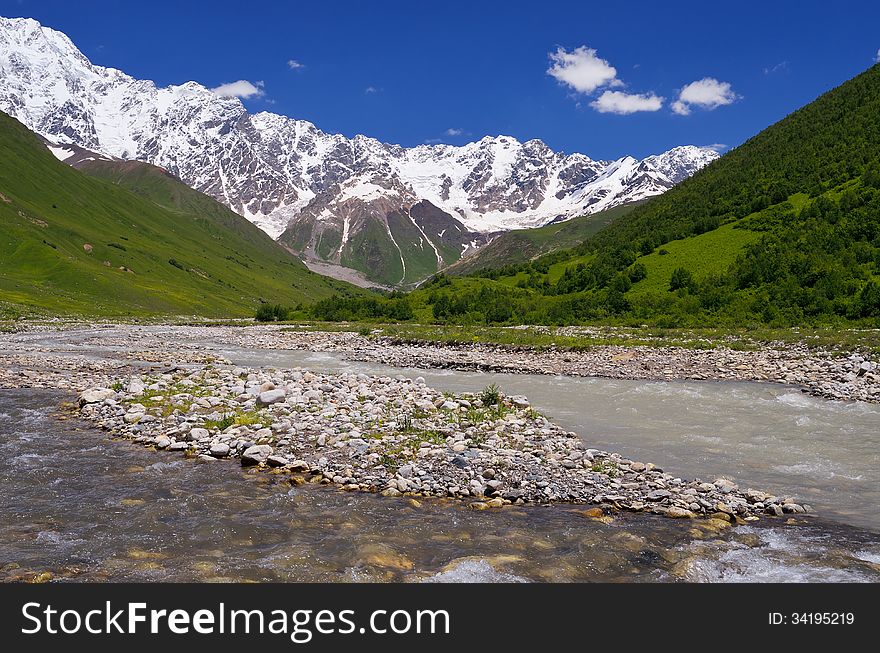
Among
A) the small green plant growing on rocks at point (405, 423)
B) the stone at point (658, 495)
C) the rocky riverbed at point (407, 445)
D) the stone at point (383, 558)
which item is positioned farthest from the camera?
the small green plant growing on rocks at point (405, 423)

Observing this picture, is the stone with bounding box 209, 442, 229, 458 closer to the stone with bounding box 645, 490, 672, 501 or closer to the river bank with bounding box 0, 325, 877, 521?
the river bank with bounding box 0, 325, 877, 521

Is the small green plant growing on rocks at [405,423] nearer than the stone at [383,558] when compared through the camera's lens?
No

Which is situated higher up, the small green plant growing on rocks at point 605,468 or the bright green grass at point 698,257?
the bright green grass at point 698,257

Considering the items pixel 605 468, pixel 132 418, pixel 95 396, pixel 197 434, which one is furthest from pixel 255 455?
pixel 95 396

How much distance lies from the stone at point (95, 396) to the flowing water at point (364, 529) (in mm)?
2885

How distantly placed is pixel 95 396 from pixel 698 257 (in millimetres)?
71453

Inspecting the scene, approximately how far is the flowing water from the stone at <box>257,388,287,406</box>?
4698 millimetres

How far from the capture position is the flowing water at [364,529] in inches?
362

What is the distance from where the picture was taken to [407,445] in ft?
50.8

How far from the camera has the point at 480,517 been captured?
11.6m

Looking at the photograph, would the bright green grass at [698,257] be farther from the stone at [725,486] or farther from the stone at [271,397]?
the stone at [725,486]

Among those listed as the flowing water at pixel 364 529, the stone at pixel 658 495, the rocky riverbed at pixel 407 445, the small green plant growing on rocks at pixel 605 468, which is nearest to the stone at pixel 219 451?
the rocky riverbed at pixel 407 445
